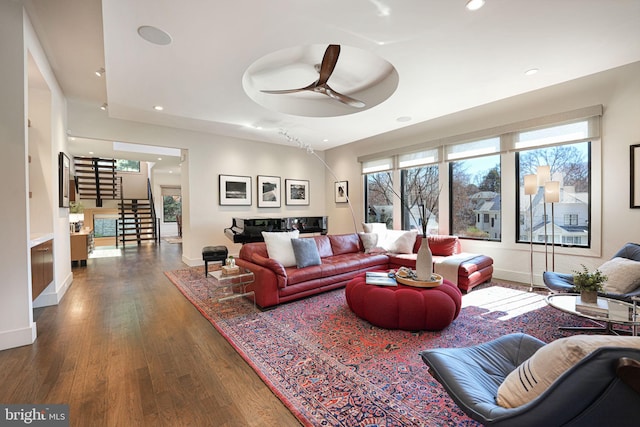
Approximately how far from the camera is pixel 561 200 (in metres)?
4.15

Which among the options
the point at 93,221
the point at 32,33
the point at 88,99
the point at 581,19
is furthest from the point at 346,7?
the point at 93,221

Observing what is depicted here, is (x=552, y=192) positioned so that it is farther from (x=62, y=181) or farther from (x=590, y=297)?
(x=62, y=181)

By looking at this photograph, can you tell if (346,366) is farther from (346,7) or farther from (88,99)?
(88,99)

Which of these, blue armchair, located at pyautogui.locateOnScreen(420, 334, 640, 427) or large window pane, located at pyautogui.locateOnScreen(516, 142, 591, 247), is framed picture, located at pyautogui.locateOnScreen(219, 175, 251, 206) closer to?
large window pane, located at pyautogui.locateOnScreen(516, 142, 591, 247)

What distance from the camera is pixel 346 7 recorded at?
2.22 meters

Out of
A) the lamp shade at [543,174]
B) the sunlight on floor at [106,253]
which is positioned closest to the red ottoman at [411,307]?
the lamp shade at [543,174]

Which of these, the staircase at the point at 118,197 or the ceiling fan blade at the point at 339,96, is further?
the staircase at the point at 118,197

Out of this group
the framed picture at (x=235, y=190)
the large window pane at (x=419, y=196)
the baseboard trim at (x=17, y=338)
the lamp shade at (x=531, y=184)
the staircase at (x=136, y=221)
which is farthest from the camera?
the staircase at (x=136, y=221)

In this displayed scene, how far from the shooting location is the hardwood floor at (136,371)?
1.67 meters

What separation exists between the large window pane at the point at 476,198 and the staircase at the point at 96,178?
10361 millimetres

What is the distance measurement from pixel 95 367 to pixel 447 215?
5561mm

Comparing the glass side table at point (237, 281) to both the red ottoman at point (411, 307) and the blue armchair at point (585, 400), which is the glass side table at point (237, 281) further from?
→ the blue armchair at point (585, 400)

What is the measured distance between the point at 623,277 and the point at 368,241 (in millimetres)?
3218

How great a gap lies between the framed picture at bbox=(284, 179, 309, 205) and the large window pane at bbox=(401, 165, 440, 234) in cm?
274
